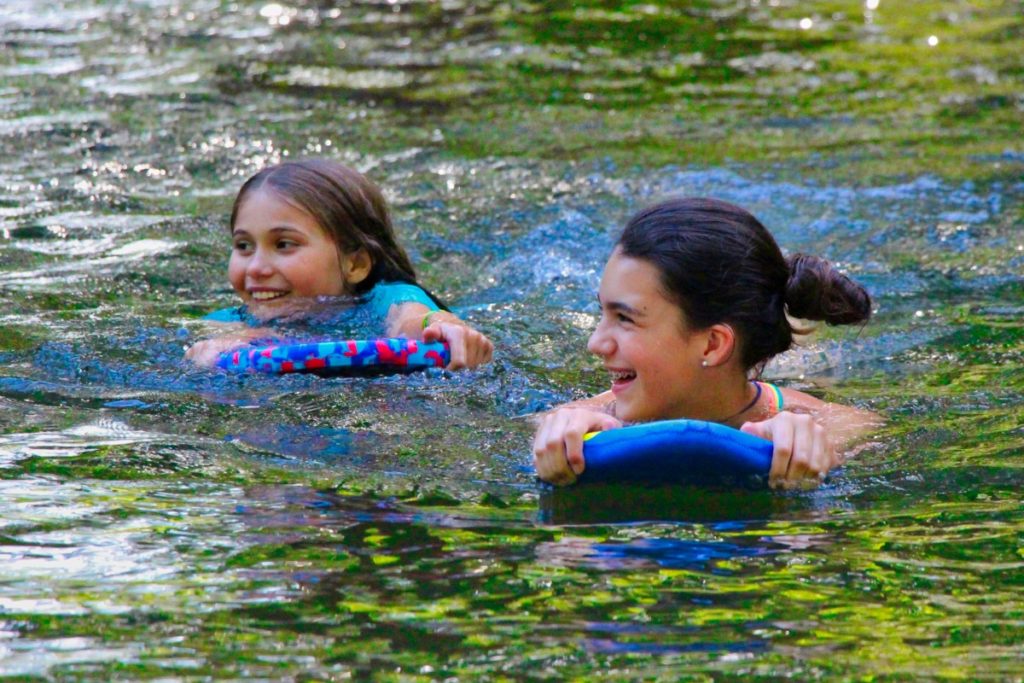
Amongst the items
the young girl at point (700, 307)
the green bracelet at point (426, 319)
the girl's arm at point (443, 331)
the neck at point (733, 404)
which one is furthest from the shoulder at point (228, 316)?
the neck at point (733, 404)

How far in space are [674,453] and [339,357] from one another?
5.68 feet

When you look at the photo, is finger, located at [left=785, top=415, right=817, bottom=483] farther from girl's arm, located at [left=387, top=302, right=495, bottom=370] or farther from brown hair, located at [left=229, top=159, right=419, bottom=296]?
brown hair, located at [left=229, top=159, right=419, bottom=296]

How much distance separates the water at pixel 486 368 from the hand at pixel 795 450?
0.26ft

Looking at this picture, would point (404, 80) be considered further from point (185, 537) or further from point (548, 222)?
point (185, 537)

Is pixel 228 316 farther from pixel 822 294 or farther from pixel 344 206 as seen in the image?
pixel 822 294

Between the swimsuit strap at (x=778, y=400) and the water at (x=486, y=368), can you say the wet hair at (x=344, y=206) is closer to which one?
the water at (x=486, y=368)

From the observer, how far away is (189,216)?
7703 mm

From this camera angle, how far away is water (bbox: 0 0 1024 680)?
2.97 meters

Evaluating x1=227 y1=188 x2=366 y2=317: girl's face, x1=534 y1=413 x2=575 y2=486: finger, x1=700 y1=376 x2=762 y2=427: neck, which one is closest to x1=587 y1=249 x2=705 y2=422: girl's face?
x1=700 y1=376 x2=762 y2=427: neck

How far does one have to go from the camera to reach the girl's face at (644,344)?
13.9ft

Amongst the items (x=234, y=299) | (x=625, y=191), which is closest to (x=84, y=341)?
(x=234, y=299)

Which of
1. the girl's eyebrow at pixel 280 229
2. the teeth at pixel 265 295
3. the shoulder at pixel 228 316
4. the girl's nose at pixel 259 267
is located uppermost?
the girl's eyebrow at pixel 280 229

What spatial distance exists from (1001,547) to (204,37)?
1000 cm

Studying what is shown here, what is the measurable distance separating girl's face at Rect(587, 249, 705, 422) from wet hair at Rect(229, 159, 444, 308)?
181cm
